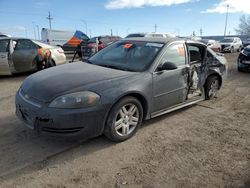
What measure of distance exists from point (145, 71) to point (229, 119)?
2.08 m

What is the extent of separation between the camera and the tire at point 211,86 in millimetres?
5641

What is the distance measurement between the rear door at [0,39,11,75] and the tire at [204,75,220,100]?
21.0 ft

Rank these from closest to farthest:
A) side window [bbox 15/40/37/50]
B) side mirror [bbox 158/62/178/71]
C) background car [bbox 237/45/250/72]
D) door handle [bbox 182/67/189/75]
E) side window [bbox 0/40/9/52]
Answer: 1. side mirror [bbox 158/62/178/71]
2. door handle [bbox 182/67/189/75]
3. side window [bbox 0/40/9/52]
4. side window [bbox 15/40/37/50]
5. background car [bbox 237/45/250/72]

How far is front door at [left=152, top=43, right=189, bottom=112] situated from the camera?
4105 mm

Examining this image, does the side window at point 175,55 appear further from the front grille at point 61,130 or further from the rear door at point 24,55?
the rear door at point 24,55

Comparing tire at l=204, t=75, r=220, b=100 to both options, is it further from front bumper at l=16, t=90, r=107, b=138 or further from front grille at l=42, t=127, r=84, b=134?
front grille at l=42, t=127, r=84, b=134

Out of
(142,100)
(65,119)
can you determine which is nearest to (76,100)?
(65,119)

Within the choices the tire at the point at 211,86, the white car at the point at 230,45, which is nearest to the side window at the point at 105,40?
the white car at the point at 230,45

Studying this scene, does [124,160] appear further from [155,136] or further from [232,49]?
[232,49]

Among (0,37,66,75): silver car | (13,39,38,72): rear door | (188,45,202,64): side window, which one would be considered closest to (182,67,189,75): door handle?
(188,45,202,64): side window

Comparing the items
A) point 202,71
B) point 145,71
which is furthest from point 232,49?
point 145,71

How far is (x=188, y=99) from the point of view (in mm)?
4910

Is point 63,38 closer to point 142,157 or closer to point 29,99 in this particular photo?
point 29,99

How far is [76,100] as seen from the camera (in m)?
3.20
